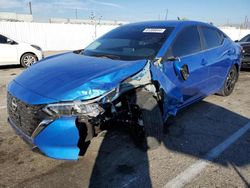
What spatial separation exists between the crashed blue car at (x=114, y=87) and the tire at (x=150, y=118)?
1cm

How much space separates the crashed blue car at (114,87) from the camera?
2.66m

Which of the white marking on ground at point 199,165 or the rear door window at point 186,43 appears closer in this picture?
the white marking on ground at point 199,165

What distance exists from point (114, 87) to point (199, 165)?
4.56ft

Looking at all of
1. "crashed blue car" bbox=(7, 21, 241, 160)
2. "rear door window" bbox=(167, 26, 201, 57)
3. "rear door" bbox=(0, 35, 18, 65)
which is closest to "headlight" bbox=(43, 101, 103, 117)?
"crashed blue car" bbox=(7, 21, 241, 160)

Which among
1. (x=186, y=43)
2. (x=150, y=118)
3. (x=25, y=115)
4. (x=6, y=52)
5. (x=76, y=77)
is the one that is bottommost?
(x=6, y=52)

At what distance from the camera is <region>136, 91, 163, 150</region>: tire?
3133 mm

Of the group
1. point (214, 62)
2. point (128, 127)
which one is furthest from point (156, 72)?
point (214, 62)

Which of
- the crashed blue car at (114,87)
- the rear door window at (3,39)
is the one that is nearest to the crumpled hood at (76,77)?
the crashed blue car at (114,87)

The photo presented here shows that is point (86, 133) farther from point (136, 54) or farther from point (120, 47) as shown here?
point (120, 47)

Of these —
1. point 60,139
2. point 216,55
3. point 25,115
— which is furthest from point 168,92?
point 216,55

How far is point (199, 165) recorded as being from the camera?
3.11 meters

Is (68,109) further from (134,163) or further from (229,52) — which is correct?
(229,52)

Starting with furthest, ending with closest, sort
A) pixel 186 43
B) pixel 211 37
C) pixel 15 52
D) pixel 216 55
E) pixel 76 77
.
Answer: pixel 15 52
pixel 211 37
pixel 216 55
pixel 186 43
pixel 76 77

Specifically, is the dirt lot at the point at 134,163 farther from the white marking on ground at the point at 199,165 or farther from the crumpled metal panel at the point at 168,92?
the crumpled metal panel at the point at 168,92
